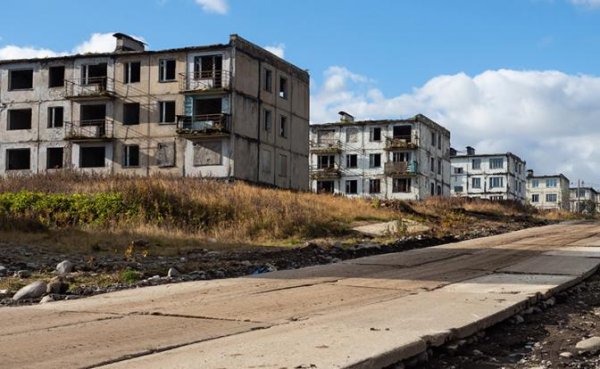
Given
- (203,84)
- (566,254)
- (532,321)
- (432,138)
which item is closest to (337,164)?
(432,138)

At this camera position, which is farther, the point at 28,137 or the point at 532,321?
the point at 28,137

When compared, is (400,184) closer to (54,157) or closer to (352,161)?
(352,161)

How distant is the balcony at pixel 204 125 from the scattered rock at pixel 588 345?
37.2 meters

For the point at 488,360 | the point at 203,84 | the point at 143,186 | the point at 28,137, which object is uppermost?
the point at 203,84

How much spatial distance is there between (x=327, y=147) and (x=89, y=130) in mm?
30225

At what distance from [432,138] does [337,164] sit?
10929 millimetres

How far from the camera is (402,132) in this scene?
7006cm

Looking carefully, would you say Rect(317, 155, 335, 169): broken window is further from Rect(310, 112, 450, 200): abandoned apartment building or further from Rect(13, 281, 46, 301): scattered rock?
Rect(13, 281, 46, 301): scattered rock

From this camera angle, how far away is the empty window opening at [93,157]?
157 feet

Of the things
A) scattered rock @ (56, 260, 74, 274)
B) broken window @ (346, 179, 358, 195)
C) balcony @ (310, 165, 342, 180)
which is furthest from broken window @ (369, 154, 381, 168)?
scattered rock @ (56, 260, 74, 274)

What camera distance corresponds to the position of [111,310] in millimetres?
8156

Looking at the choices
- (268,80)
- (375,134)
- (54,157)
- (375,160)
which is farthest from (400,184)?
(54,157)

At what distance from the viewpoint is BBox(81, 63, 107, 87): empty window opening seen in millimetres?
46938

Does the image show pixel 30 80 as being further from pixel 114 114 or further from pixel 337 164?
pixel 337 164
